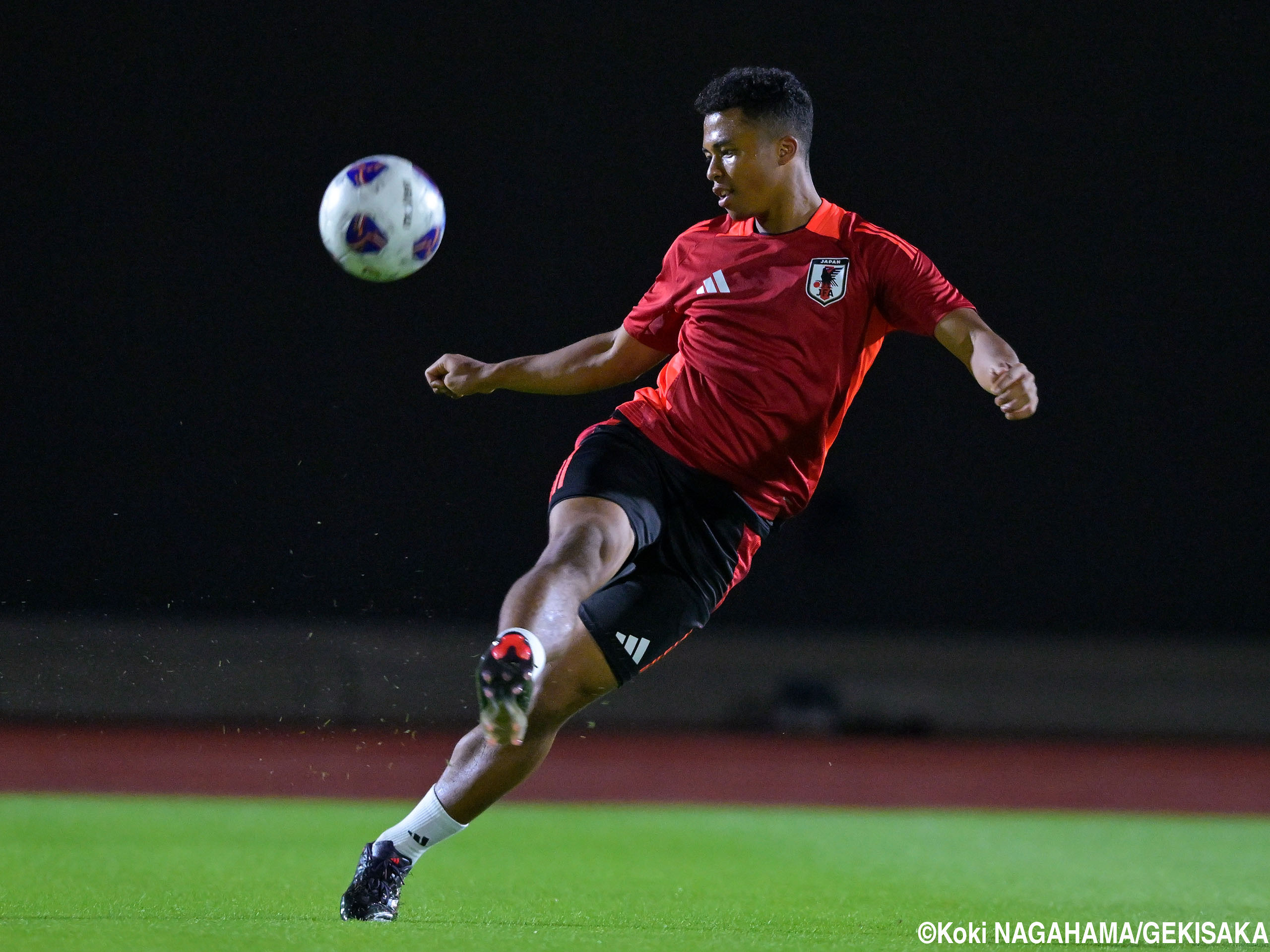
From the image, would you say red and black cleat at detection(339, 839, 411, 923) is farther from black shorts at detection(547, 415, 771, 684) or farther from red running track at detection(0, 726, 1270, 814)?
red running track at detection(0, 726, 1270, 814)

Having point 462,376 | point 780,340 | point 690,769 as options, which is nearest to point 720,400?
point 780,340

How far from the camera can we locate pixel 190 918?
4.07 m

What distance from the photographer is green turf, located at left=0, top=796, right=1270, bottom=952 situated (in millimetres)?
3910

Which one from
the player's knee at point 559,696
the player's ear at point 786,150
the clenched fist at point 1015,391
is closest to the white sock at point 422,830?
the player's knee at point 559,696

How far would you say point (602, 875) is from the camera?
5988 mm

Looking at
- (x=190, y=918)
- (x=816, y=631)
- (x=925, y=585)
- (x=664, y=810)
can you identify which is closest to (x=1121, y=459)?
(x=925, y=585)

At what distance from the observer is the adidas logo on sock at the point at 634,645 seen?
412 cm

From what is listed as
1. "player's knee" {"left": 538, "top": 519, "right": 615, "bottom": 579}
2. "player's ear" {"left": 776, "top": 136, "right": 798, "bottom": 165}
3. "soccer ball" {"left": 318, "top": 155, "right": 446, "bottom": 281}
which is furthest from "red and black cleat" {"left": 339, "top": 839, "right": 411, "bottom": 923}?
"player's ear" {"left": 776, "top": 136, "right": 798, "bottom": 165}

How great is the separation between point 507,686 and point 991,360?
1.60 m

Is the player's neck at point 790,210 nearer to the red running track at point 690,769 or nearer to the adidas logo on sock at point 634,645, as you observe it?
the adidas logo on sock at point 634,645

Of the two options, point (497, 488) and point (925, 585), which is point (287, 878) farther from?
point (925, 585)

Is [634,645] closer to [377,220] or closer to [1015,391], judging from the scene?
[1015,391]

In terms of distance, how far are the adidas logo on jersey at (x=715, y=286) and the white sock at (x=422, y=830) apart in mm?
1748

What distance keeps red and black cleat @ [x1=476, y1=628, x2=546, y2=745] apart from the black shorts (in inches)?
34.1
